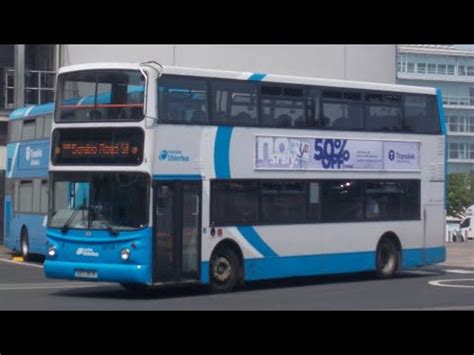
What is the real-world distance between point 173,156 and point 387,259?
6904mm

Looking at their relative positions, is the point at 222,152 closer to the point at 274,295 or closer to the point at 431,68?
the point at 274,295

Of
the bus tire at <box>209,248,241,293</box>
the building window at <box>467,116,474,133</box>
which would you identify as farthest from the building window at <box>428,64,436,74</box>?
the bus tire at <box>209,248,241,293</box>

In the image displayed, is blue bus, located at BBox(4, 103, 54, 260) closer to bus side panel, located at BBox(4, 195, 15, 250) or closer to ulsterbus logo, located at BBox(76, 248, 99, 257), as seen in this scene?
bus side panel, located at BBox(4, 195, 15, 250)

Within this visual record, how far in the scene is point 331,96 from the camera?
2289 centimetres

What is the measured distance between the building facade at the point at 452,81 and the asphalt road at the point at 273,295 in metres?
53.8

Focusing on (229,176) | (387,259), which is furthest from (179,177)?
(387,259)

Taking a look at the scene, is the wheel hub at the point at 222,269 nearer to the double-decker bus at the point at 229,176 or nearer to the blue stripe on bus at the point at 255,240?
the double-decker bus at the point at 229,176

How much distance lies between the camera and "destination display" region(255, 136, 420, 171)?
71.0 ft

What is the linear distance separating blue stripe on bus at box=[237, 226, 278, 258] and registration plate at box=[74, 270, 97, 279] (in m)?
3.09

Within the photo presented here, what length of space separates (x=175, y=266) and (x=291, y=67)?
74.0ft

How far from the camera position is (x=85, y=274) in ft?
64.0

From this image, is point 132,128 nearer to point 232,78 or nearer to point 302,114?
point 232,78

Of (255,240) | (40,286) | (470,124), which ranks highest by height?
(470,124)
